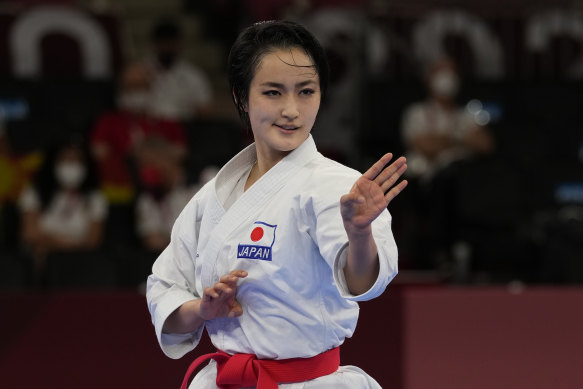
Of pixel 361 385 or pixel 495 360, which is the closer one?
pixel 361 385

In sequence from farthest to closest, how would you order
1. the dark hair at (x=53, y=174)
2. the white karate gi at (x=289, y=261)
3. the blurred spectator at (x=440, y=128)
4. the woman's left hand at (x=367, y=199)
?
the blurred spectator at (x=440, y=128)
the dark hair at (x=53, y=174)
the white karate gi at (x=289, y=261)
the woman's left hand at (x=367, y=199)

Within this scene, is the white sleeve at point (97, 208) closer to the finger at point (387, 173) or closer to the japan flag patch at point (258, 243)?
the japan flag patch at point (258, 243)

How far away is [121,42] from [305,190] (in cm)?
702

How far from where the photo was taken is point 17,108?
8.19 meters

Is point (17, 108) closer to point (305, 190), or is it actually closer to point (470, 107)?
point (470, 107)

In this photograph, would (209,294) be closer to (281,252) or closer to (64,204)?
(281,252)

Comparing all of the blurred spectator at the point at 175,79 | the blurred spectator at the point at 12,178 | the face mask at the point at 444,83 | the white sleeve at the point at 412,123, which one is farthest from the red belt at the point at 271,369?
the blurred spectator at the point at 175,79

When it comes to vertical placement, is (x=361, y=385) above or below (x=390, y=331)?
above

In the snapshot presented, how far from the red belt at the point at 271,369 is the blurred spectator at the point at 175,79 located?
5824 mm

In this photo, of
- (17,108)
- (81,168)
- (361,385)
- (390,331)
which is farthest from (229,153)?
(361,385)

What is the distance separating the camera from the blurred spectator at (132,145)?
6.92 m

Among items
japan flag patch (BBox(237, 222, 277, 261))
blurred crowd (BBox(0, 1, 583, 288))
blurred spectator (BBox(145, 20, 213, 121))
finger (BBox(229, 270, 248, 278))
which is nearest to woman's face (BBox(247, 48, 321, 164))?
japan flag patch (BBox(237, 222, 277, 261))

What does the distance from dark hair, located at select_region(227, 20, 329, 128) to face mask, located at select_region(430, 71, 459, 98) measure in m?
5.50

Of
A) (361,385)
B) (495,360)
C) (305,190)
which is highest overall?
(305,190)
